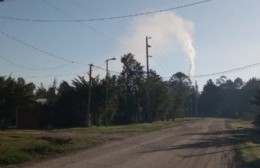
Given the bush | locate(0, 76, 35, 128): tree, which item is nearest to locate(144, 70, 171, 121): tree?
locate(0, 76, 35, 128): tree

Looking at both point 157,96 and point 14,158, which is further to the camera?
point 157,96

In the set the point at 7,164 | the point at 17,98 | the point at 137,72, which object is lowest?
the point at 7,164

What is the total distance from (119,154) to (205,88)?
15346 cm

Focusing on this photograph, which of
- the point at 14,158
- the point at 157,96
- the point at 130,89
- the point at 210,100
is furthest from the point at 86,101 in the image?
the point at 210,100

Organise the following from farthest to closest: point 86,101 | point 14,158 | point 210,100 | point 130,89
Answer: point 210,100 → point 130,89 → point 86,101 → point 14,158

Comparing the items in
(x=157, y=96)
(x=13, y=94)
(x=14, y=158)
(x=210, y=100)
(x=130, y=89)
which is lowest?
(x=14, y=158)

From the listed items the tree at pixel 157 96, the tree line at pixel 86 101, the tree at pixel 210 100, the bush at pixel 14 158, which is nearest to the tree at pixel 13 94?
the tree line at pixel 86 101

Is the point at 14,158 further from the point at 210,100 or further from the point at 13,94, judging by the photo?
the point at 210,100

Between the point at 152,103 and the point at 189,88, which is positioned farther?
the point at 189,88

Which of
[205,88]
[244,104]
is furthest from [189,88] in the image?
[244,104]

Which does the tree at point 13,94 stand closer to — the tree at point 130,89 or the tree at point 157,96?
the tree at point 130,89

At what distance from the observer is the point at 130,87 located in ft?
319

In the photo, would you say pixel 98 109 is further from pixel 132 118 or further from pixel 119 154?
pixel 119 154

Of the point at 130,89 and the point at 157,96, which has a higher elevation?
the point at 130,89
